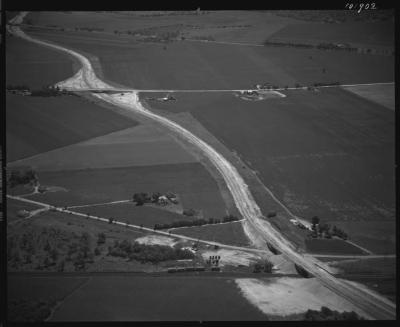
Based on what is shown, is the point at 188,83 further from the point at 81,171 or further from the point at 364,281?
the point at 364,281

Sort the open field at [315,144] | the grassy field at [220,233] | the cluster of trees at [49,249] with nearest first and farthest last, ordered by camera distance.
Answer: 1. the cluster of trees at [49,249]
2. the grassy field at [220,233]
3. the open field at [315,144]

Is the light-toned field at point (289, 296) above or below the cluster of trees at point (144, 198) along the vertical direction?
below

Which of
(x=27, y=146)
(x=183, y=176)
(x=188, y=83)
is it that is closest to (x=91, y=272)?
(x=183, y=176)

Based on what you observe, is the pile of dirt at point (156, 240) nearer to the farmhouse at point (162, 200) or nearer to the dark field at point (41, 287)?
the farmhouse at point (162, 200)

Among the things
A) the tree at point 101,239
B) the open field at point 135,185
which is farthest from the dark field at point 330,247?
the tree at point 101,239

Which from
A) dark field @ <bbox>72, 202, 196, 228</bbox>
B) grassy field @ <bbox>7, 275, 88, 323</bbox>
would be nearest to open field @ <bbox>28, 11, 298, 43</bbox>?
dark field @ <bbox>72, 202, 196, 228</bbox>
